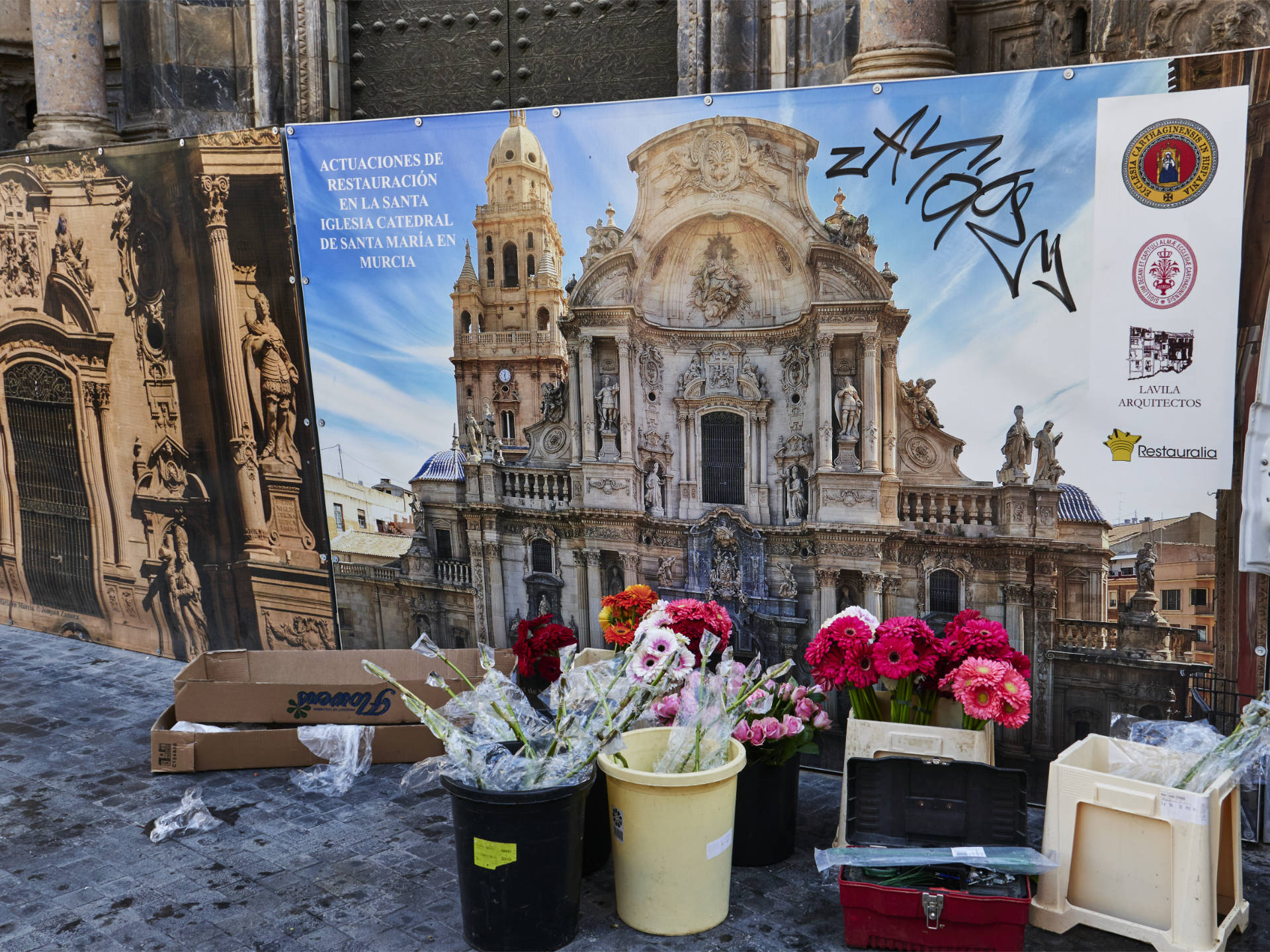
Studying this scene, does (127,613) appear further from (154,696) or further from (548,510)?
(548,510)

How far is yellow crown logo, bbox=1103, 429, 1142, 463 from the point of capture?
4754mm

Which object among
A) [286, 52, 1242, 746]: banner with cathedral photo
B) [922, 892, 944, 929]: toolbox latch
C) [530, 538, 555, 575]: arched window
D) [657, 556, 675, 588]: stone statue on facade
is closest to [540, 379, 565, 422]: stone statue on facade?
[286, 52, 1242, 746]: banner with cathedral photo

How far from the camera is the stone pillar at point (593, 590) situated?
233 inches

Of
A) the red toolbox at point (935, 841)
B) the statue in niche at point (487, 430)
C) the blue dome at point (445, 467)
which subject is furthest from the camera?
the blue dome at point (445, 467)

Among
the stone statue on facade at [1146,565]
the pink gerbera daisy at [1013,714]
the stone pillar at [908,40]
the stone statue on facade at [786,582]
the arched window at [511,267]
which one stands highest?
the stone pillar at [908,40]

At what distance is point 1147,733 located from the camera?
14.9 feet

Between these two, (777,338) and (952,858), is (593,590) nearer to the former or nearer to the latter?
(777,338)

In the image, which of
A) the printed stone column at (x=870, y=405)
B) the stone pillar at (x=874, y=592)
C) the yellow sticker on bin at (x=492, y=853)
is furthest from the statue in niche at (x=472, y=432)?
the yellow sticker on bin at (x=492, y=853)

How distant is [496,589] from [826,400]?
2.00 meters

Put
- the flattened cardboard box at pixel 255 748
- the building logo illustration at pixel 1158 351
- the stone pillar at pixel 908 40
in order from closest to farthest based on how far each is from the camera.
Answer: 1. the building logo illustration at pixel 1158 351
2. the flattened cardboard box at pixel 255 748
3. the stone pillar at pixel 908 40

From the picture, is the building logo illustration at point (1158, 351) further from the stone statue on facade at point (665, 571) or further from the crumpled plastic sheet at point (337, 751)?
the crumpled plastic sheet at point (337, 751)

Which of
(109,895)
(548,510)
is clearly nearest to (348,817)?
(109,895)

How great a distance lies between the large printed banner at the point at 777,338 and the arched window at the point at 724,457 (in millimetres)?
14

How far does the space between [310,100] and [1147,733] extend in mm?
6628
